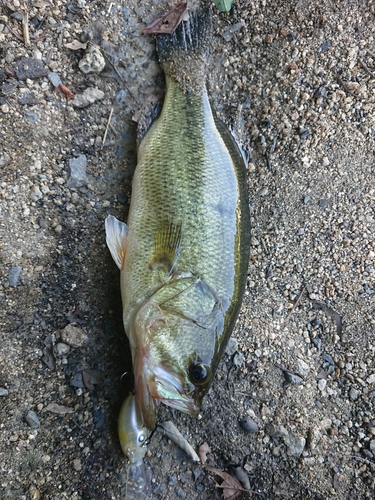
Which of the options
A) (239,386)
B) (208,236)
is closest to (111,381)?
(239,386)

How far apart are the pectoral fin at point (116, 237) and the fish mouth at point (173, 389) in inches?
38.0

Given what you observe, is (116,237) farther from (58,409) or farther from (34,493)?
(34,493)

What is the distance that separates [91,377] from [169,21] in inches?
131

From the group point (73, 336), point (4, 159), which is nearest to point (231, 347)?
point (73, 336)

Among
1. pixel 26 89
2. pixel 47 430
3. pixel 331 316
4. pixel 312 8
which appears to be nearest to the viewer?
pixel 47 430

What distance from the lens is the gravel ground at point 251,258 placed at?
316 cm

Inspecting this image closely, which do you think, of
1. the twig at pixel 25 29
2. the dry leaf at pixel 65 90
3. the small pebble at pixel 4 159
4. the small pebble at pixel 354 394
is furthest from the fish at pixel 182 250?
the small pebble at pixel 354 394

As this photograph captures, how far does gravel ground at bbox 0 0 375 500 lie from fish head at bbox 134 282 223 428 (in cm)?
52

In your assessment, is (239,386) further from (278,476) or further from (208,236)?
(208,236)

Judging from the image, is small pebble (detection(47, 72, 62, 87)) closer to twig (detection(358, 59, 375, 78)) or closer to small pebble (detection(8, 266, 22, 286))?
small pebble (detection(8, 266, 22, 286))

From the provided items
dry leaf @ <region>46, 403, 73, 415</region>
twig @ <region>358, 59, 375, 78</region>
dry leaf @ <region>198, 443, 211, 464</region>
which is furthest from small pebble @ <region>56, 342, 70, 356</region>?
twig @ <region>358, 59, 375, 78</region>

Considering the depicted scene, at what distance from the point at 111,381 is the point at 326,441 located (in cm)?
184

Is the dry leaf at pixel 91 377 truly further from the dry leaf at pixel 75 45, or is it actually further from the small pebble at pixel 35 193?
the dry leaf at pixel 75 45

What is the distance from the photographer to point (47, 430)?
10.00 feet
